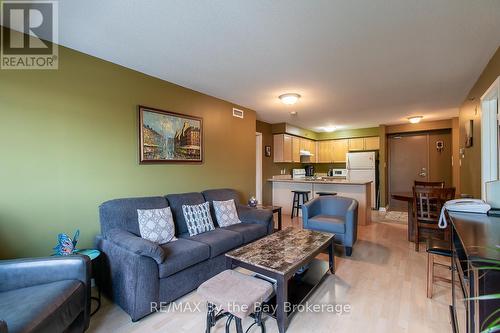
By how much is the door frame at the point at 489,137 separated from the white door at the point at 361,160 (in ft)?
11.7

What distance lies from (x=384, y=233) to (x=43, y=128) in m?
5.15

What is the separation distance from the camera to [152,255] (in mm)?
1945

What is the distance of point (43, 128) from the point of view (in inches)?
84.0

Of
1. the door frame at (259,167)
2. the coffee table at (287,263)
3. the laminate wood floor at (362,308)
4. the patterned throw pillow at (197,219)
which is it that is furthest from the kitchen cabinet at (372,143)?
the patterned throw pillow at (197,219)

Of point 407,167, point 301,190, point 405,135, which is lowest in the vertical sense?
point 301,190

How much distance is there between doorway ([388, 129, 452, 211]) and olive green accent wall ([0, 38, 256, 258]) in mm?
6215

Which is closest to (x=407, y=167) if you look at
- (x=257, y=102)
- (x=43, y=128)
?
(x=257, y=102)

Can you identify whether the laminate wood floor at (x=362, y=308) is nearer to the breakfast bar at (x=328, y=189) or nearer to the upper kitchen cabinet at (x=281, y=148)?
A: the breakfast bar at (x=328, y=189)

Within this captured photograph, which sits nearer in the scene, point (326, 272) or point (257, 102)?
point (326, 272)

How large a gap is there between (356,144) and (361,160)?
757 mm

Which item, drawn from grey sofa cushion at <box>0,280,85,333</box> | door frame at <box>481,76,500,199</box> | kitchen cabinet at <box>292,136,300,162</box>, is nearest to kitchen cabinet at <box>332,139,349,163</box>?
kitchen cabinet at <box>292,136,300,162</box>

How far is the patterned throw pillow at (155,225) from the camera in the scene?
7.82 ft

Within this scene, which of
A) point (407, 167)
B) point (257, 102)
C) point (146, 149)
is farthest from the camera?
point (407, 167)

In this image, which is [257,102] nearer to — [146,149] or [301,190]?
[146,149]
